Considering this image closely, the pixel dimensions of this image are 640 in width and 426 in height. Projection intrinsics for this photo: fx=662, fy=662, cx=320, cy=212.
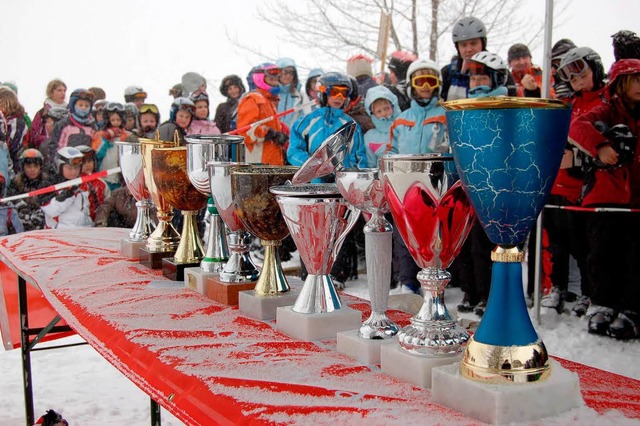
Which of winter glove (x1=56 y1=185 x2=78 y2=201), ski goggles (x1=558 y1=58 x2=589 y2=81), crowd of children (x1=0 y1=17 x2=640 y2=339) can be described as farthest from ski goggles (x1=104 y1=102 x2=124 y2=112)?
ski goggles (x1=558 y1=58 x2=589 y2=81)

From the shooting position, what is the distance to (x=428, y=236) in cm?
89

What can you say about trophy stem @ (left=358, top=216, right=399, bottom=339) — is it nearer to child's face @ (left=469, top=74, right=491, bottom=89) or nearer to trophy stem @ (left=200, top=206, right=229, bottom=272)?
trophy stem @ (left=200, top=206, right=229, bottom=272)

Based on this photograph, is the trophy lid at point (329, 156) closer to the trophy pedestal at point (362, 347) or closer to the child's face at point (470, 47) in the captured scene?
the trophy pedestal at point (362, 347)

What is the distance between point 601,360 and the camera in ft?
8.65

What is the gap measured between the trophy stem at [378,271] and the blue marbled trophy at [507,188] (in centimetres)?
22

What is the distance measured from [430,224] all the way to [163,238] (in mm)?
1094

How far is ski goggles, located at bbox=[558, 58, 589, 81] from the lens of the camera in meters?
3.04

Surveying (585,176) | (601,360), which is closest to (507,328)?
(601,360)

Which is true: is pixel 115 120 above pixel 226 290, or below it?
above

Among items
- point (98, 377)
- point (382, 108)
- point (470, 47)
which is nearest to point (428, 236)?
point (98, 377)

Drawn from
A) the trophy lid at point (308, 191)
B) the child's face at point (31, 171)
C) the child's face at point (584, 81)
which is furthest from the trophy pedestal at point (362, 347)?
the child's face at point (31, 171)

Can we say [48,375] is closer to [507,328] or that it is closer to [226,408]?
[226,408]

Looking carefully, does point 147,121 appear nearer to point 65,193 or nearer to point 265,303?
point 65,193

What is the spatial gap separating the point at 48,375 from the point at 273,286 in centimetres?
203
